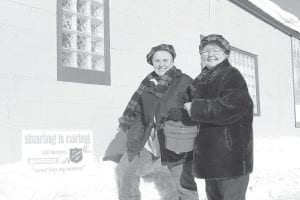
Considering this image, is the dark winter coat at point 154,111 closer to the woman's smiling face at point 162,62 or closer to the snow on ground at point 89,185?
the woman's smiling face at point 162,62

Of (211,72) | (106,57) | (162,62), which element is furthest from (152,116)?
(106,57)

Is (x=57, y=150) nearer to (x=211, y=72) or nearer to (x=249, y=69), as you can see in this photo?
(x=211, y=72)

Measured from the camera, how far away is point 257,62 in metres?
10.2

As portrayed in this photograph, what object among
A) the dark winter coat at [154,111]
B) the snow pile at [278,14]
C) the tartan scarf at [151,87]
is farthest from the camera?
the snow pile at [278,14]

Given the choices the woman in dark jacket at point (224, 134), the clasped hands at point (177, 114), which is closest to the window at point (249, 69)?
the clasped hands at point (177, 114)

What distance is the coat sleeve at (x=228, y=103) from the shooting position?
2.94 m

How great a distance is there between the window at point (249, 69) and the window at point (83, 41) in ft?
14.5

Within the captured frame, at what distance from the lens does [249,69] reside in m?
10.1

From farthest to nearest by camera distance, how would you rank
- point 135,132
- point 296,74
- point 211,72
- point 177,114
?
point 296,74, point 135,132, point 177,114, point 211,72

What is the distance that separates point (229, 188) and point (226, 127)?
1.29ft

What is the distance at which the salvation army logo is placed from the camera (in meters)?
5.01

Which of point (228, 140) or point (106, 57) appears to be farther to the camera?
point (106, 57)

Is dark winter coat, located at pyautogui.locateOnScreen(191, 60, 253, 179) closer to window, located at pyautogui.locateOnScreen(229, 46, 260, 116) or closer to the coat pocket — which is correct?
the coat pocket

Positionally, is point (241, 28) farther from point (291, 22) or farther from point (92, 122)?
point (92, 122)
